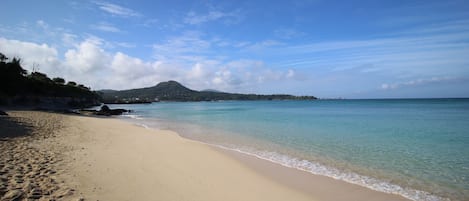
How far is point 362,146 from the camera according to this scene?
41.3 ft

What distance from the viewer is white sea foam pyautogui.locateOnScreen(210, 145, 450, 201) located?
6.29m

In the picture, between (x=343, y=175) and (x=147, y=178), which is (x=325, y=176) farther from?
(x=147, y=178)

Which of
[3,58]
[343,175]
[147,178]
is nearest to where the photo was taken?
[147,178]

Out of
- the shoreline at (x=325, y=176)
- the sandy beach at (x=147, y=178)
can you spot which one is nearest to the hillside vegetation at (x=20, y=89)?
the sandy beach at (x=147, y=178)

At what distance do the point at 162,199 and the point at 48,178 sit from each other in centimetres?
284

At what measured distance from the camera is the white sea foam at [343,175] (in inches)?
248

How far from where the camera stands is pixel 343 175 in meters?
7.81

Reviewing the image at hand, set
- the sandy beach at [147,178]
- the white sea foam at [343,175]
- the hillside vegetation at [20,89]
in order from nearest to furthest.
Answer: the sandy beach at [147,178], the white sea foam at [343,175], the hillside vegetation at [20,89]

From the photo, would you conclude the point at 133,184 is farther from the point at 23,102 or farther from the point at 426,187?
the point at 23,102

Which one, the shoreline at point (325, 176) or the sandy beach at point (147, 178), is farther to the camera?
the shoreline at point (325, 176)

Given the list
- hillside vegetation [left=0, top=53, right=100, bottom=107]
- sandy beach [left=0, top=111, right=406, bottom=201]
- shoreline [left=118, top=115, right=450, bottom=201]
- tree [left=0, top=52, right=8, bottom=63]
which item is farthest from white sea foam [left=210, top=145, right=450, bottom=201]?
tree [left=0, top=52, right=8, bottom=63]

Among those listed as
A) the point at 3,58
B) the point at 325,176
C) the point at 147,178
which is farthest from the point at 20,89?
the point at 325,176

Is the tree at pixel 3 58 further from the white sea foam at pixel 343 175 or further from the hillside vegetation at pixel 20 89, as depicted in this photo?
the white sea foam at pixel 343 175

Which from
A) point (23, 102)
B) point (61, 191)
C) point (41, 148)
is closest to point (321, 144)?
→ point (61, 191)
